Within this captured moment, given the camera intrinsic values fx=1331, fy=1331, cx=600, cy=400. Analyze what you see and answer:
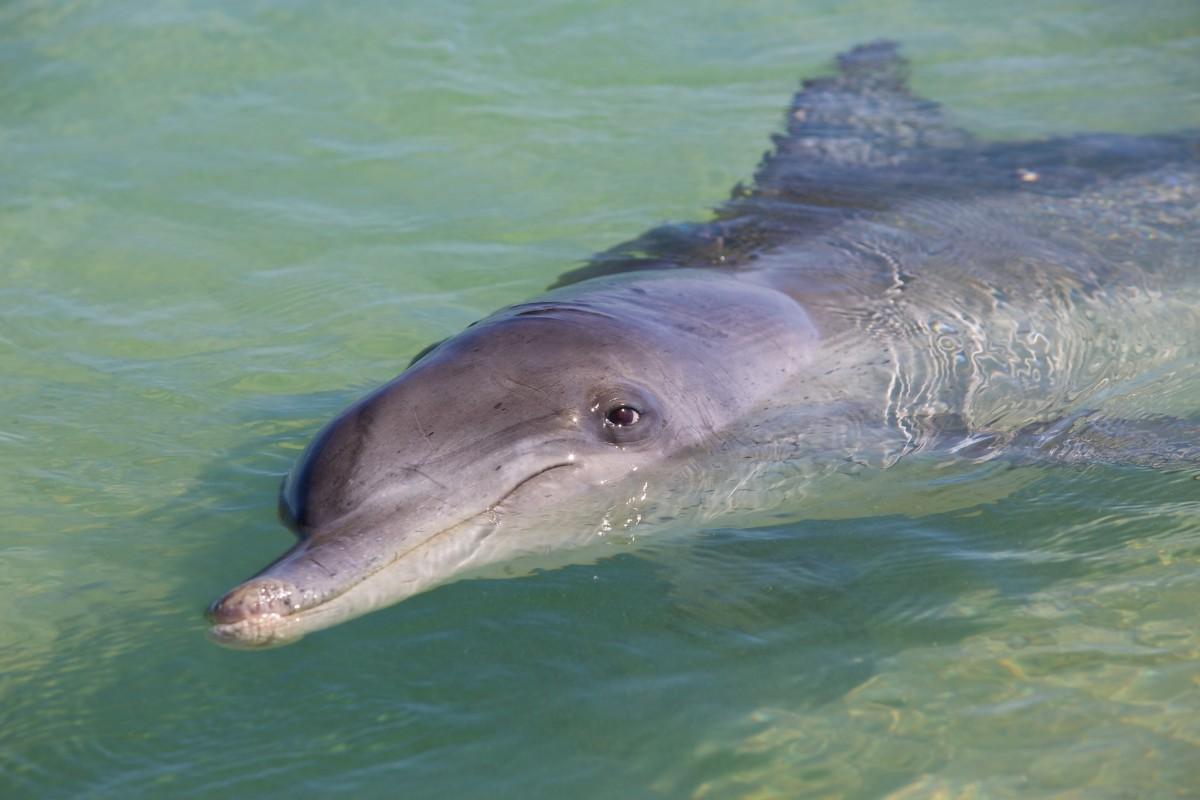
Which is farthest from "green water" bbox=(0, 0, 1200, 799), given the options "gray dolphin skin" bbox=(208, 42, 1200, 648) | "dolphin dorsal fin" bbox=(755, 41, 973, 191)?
"dolphin dorsal fin" bbox=(755, 41, 973, 191)

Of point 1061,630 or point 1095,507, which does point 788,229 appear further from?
point 1061,630

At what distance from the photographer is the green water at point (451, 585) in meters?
4.89

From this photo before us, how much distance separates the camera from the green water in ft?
16.0

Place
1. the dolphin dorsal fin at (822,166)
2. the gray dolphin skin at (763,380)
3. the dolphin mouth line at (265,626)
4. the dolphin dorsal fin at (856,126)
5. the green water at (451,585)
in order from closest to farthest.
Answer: the dolphin mouth line at (265,626) → the green water at (451,585) → the gray dolphin skin at (763,380) → the dolphin dorsal fin at (822,166) → the dolphin dorsal fin at (856,126)

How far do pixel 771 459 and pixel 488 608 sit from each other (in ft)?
4.98

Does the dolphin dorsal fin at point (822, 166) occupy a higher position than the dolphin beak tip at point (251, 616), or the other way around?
the dolphin dorsal fin at point (822, 166)

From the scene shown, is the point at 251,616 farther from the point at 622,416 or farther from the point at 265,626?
the point at 622,416

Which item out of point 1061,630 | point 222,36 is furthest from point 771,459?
point 222,36

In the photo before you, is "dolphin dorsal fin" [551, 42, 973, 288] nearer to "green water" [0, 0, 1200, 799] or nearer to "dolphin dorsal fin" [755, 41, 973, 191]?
"dolphin dorsal fin" [755, 41, 973, 191]

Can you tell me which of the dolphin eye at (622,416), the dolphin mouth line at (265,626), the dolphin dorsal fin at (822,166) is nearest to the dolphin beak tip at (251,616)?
the dolphin mouth line at (265,626)

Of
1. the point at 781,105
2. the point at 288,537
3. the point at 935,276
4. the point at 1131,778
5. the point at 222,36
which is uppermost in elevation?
the point at 222,36

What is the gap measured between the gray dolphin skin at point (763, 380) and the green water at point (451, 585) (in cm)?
34

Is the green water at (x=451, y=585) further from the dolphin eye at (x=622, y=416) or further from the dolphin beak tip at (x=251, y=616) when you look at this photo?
the dolphin eye at (x=622, y=416)

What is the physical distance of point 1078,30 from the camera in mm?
14180
